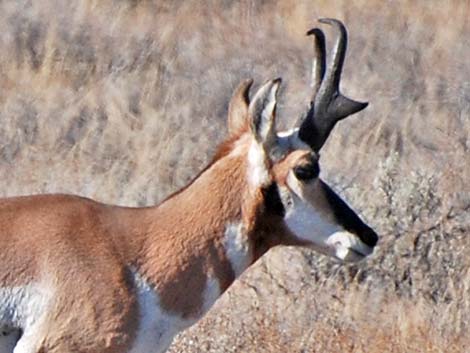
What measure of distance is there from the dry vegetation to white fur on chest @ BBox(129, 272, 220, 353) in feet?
8.78

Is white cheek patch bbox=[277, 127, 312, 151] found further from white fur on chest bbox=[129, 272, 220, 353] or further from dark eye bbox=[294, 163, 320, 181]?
white fur on chest bbox=[129, 272, 220, 353]

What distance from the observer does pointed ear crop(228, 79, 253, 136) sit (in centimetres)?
859

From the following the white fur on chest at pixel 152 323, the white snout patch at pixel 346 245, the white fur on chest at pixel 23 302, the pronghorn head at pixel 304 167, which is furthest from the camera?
the white snout patch at pixel 346 245

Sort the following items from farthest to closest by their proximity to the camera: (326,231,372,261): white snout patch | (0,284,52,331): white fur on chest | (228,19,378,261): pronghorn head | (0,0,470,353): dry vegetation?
(0,0,470,353): dry vegetation
(326,231,372,261): white snout patch
(228,19,378,261): pronghorn head
(0,284,52,331): white fur on chest

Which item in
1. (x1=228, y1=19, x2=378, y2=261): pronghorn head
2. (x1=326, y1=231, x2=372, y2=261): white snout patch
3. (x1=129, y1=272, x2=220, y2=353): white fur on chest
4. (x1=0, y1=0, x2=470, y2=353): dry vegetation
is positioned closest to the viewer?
(x1=129, y1=272, x2=220, y2=353): white fur on chest

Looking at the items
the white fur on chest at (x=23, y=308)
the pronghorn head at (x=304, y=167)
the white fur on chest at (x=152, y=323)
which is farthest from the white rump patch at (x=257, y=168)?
the white fur on chest at (x=23, y=308)

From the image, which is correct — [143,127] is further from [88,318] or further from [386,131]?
[88,318]

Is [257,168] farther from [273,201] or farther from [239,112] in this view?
[239,112]

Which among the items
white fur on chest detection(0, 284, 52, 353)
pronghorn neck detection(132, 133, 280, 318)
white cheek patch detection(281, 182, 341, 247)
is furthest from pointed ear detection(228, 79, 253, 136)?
white fur on chest detection(0, 284, 52, 353)

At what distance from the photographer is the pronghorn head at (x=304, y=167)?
833 centimetres

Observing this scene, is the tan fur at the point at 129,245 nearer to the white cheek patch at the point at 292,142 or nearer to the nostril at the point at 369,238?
the white cheek patch at the point at 292,142

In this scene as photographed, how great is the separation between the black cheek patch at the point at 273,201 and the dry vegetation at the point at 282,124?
2606mm

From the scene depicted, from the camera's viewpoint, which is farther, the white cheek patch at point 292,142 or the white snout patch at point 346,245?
the white snout patch at point 346,245

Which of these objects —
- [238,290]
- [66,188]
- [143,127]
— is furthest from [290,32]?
[238,290]
